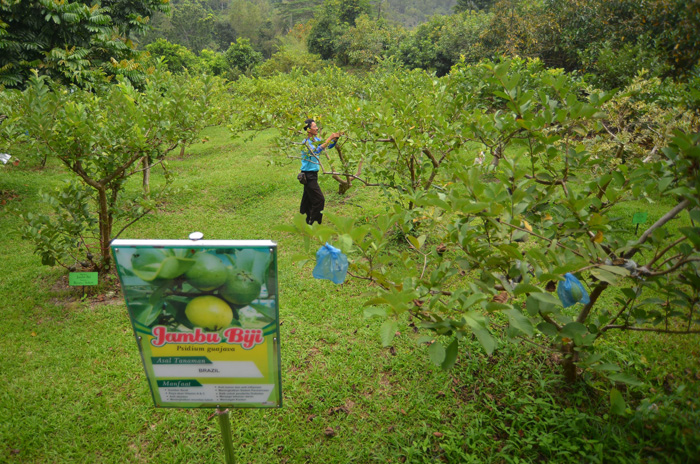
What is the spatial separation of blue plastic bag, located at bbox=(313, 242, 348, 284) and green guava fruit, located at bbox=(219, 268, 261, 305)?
274mm

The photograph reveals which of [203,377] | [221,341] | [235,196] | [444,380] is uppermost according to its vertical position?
[221,341]

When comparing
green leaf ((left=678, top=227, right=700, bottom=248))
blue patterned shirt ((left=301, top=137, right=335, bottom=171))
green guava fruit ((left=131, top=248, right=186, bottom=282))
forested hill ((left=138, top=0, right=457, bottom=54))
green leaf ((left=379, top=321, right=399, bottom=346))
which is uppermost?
forested hill ((left=138, top=0, right=457, bottom=54))

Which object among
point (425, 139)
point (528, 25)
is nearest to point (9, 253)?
point (425, 139)

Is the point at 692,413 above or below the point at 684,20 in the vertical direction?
below

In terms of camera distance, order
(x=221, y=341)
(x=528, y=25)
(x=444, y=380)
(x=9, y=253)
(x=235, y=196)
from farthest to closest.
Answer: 1. (x=528, y=25)
2. (x=235, y=196)
3. (x=9, y=253)
4. (x=444, y=380)
5. (x=221, y=341)

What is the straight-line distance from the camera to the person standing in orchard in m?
4.92

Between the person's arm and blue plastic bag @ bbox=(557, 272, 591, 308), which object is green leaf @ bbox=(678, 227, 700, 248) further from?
the person's arm

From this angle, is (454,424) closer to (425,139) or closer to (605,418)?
(605,418)

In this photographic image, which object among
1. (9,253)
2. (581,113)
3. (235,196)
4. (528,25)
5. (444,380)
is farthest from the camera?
(528,25)

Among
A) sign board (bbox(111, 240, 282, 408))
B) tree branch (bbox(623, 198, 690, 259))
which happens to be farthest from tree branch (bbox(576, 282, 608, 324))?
sign board (bbox(111, 240, 282, 408))

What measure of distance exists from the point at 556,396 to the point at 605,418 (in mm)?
294

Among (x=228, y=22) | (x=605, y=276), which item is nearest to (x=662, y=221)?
(x=605, y=276)

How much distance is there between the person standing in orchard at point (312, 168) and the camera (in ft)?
16.1

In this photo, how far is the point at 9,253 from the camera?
4789 mm
